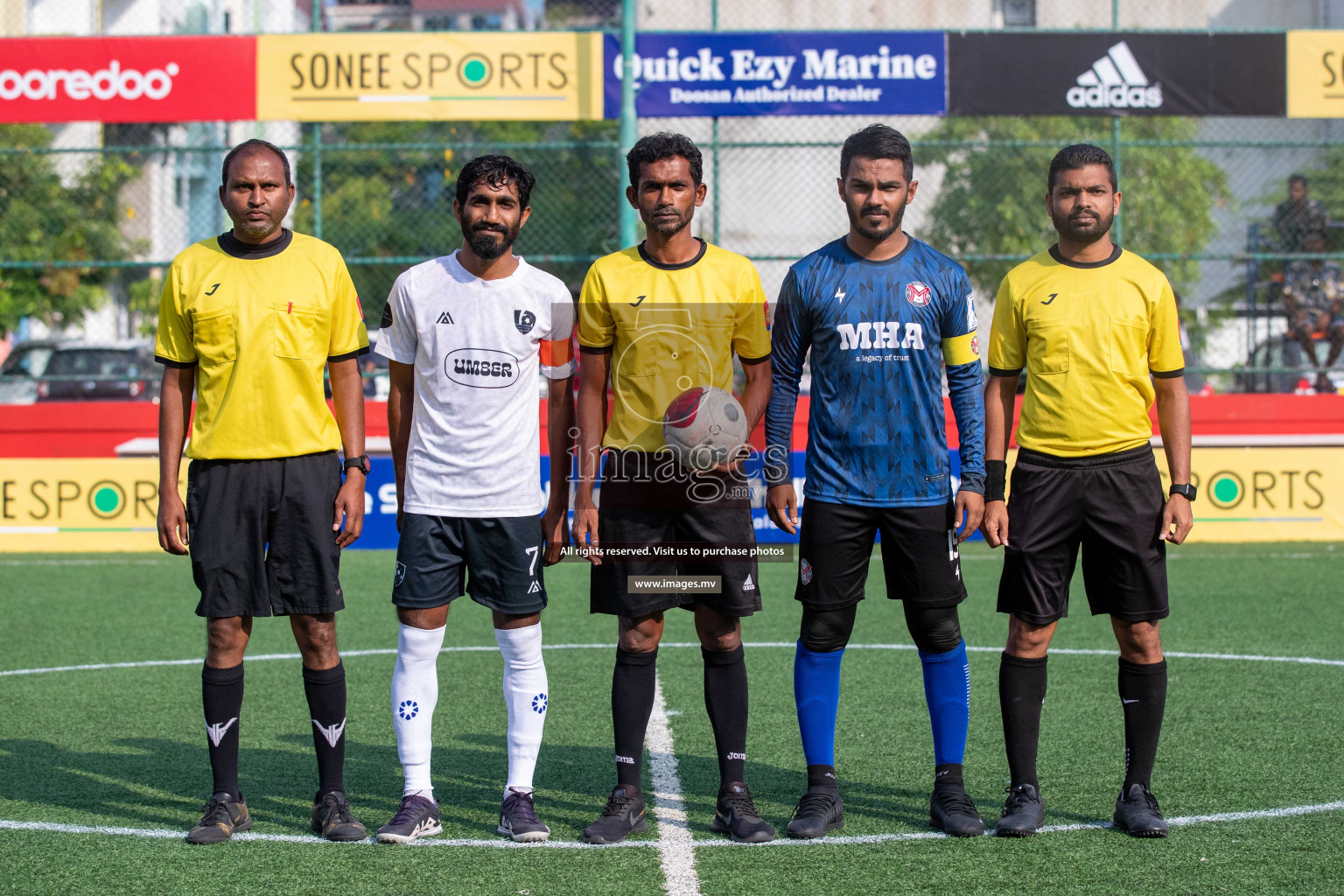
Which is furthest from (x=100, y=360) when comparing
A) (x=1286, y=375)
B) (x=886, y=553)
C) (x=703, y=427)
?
(x=886, y=553)

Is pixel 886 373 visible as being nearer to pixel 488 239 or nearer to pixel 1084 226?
pixel 1084 226

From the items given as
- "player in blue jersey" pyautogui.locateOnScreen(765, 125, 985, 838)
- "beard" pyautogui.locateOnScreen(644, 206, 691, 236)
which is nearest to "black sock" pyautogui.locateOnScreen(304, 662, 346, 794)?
"player in blue jersey" pyautogui.locateOnScreen(765, 125, 985, 838)

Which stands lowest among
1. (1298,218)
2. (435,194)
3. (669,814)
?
(669,814)

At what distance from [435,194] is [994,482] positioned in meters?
21.7

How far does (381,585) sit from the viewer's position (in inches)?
389

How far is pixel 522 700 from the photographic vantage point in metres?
4.46

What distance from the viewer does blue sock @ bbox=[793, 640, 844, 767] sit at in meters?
4.46

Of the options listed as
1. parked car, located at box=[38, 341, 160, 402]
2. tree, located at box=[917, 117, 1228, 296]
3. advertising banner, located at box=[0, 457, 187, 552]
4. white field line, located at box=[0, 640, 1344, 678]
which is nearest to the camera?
white field line, located at box=[0, 640, 1344, 678]

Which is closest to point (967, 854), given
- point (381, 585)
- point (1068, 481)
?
point (1068, 481)

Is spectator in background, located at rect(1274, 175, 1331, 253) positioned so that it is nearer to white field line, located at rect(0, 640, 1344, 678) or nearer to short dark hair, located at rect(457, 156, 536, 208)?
white field line, located at rect(0, 640, 1344, 678)

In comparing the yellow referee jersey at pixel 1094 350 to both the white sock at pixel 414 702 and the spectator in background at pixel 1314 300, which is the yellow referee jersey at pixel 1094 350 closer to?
the white sock at pixel 414 702

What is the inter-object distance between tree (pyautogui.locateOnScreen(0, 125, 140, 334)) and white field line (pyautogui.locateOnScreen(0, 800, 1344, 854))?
17.2 metres

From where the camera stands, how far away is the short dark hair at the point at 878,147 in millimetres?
4324

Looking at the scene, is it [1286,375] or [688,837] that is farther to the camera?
[1286,375]
